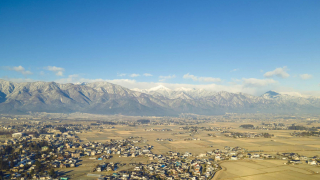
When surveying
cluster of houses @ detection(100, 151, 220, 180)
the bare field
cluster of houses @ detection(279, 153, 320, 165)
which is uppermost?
cluster of houses @ detection(279, 153, 320, 165)

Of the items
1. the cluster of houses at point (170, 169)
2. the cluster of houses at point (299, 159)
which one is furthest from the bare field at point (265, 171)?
the cluster of houses at point (170, 169)

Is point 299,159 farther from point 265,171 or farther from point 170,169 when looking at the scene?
point 170,169

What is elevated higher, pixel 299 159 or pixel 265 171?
pixel 299 159

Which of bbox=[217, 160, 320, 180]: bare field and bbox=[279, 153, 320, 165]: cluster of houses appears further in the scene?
bbox=[279, 153, 320, 165]: cluster of houses

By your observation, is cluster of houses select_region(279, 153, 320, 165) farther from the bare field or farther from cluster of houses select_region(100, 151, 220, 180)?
cluster of houses select_region(100, 151, 220, 180)

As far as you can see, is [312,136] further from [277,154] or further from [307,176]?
[307,176]

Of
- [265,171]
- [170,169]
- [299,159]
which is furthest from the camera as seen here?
[299,159]

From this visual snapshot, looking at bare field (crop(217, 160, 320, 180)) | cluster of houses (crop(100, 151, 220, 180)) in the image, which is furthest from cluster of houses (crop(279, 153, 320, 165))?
cluster of houses (crop(100, 151, 220, 180))

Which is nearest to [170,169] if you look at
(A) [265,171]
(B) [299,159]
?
(A) [265,171]

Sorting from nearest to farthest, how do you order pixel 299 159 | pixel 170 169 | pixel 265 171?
pixel 265 171, pixel 170 169, pixel 299 159

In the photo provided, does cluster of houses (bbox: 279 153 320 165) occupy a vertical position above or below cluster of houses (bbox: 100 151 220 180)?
above

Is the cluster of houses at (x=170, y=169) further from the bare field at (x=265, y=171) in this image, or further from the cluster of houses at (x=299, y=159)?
the cluster of houses at (x=299, y=159)
